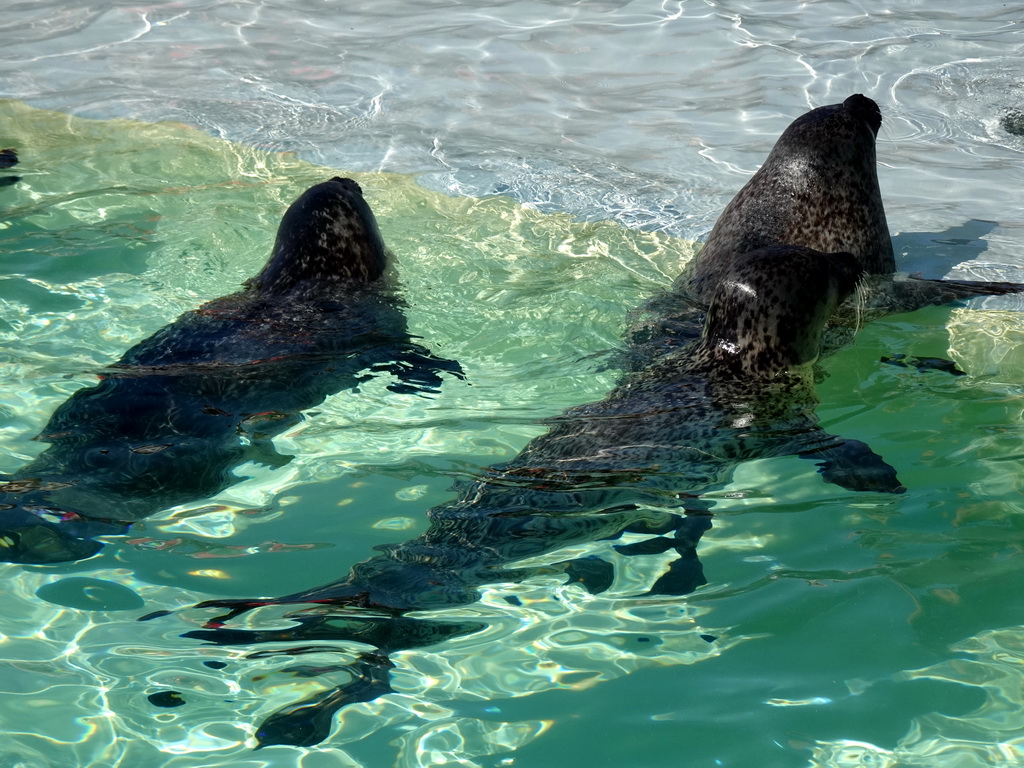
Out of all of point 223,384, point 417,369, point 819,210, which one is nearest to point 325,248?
point 417,369

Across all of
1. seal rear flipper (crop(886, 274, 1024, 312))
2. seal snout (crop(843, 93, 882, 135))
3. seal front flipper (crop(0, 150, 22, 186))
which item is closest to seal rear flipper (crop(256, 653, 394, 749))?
seal rear flipper (crop(886, 274, 1024, 312))

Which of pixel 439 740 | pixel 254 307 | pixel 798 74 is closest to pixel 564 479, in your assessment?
pixel 439 740

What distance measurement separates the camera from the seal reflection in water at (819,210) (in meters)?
7.07

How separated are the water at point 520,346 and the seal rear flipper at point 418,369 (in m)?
0.08

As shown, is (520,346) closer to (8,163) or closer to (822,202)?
(822,202)

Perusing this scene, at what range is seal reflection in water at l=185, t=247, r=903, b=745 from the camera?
400 cm

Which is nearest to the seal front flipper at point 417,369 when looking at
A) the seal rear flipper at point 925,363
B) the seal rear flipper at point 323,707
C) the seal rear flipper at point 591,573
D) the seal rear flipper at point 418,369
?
the seal rear flipper at point 418,369

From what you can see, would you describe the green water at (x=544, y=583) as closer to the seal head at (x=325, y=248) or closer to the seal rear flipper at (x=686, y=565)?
the seal rear flipper at (x=686, y=565)

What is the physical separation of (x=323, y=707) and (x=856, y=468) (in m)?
2.60

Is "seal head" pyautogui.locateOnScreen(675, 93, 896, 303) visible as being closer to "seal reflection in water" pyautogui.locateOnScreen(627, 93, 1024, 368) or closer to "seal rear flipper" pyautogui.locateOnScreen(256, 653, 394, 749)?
"seal reflection in water" pyautogui.locateOnScreen(627, 93, 1024, 368)

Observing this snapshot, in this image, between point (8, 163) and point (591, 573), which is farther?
point (8, 163)

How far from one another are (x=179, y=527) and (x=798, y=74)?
819cm

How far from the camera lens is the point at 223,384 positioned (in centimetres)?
556

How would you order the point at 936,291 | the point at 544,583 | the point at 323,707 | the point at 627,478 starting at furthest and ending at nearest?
the point at 936,291 < the point at 627,478 < the point at 544,583 < the point at 323,707
